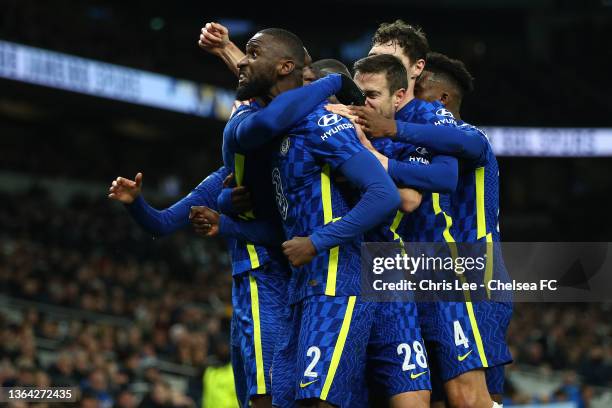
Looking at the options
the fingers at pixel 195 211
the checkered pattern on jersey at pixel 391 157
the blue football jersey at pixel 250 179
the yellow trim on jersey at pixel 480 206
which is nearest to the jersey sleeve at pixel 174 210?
the fingers at pixel 195 211

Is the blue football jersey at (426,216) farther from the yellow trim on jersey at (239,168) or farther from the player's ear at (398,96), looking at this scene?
the yellow trim on jersey at (239,168)

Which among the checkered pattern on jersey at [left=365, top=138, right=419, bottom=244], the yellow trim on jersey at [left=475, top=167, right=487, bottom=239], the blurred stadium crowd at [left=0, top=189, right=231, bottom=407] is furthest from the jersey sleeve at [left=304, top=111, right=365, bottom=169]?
the blurred stadium crowd at [left=0, top=189, right=231, bottom=407]

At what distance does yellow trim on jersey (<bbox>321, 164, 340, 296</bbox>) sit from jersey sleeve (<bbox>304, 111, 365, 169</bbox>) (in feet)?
0.26

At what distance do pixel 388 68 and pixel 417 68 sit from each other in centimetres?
38

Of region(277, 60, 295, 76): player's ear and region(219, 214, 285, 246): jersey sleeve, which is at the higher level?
region(277, 60, 295, 76): player's ear

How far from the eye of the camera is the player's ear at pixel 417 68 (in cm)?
508

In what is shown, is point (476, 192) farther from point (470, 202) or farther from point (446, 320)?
point (446, 320)

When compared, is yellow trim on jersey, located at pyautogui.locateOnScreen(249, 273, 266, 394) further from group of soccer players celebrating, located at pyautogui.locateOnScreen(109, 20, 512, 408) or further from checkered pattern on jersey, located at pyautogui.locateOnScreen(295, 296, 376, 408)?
checkered pattern on jersey, located at pyautogui.locateOnScreen(295, 296, 376, 408)

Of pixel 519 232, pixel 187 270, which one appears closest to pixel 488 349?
pixel 187 270

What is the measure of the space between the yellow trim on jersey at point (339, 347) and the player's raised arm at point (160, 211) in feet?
4.55

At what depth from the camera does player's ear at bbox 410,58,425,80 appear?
508cm

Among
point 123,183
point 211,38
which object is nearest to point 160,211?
point 123,183

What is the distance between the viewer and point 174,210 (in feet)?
17.7

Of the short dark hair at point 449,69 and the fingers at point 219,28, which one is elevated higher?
the fingers at point 219,28
